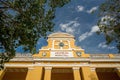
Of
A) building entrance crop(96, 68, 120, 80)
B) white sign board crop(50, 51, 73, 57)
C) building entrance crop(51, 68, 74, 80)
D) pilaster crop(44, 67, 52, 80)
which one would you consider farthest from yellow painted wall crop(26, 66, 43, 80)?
building entrance crop(96, 68, 120, 80)

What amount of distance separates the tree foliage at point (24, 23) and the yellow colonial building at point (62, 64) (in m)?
7.71

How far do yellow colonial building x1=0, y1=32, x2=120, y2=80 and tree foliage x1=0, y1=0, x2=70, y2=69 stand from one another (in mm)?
7710

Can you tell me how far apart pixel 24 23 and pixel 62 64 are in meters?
10.1

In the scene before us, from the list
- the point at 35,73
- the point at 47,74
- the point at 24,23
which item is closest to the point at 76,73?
the point at 47,74

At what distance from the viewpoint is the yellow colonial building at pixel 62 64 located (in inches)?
799

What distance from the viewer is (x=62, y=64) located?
2105 centimetres

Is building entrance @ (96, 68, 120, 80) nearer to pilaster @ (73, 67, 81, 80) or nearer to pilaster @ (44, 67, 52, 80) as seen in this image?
pilaster @ (73, 67, 81, 80)

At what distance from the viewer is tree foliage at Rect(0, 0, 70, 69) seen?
11729 mm

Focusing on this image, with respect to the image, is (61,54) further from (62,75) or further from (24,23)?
(24,23)

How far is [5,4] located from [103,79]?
16668 mm

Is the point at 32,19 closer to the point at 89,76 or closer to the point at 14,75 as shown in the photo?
the point at 89,76

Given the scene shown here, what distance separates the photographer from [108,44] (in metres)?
15.2

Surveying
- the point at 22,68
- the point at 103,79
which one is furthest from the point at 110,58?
the point at 22,68

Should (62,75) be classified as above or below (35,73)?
above
